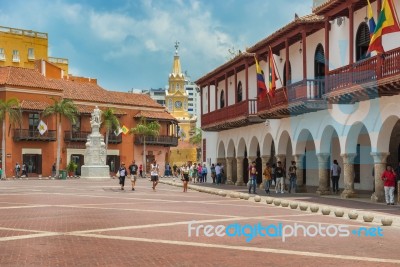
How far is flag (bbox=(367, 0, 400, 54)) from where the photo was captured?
725 inches

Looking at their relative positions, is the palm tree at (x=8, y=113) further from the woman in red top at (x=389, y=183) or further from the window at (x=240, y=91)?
the woman in red top at (x=389, y=183)

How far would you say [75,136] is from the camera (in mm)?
64250

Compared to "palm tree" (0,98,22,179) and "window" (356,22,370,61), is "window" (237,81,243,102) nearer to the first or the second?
"window" (356,22,370,61)

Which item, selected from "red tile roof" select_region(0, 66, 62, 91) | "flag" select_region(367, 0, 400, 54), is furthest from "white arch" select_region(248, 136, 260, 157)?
"red tile roof" select_region(0, 66, 62, 91)

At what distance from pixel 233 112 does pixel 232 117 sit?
32 centimetres

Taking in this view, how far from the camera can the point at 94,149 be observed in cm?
5234

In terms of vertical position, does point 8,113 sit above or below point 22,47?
below

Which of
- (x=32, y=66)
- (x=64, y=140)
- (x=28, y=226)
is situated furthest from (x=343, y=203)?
(x=32, y=66)

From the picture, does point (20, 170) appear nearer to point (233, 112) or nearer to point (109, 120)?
point (109, 120)

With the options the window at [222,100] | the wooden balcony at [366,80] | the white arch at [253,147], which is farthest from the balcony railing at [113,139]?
the wooden balcony at [366,80]

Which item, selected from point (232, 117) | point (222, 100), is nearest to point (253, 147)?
point (232, 117)

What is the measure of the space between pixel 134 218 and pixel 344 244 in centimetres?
652

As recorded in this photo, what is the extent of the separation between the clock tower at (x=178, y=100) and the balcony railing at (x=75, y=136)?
173 ft

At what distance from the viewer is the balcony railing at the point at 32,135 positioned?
58562 millimetres
